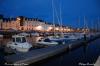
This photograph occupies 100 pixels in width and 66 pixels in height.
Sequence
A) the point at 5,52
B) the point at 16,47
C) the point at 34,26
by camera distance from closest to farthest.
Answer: the point at 5,52, the point at 16,47, the point at 34,26

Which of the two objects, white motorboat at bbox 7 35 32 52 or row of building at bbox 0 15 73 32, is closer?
white motorboat at bbox 7 35 32 52

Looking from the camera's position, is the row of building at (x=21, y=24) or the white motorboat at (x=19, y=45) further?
the row of building at (x=21, y=24)

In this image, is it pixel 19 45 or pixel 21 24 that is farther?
pixel 21 24

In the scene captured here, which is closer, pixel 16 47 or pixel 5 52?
pixel 5 52

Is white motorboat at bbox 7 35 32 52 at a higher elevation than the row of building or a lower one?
lower

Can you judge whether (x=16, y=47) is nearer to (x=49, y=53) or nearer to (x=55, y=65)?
(x=49, y=53)

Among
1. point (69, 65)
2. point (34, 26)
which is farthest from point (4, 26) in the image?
point (69, 65)

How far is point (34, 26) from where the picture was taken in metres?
107

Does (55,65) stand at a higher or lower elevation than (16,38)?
lower

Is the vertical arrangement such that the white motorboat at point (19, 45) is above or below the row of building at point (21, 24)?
below

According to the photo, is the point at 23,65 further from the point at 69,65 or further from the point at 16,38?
the point at 16,38

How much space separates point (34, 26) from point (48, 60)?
9246 cm

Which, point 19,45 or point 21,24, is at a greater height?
point 21,24

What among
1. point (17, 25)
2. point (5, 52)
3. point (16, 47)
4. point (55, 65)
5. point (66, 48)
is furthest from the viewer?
point (17, 25)
